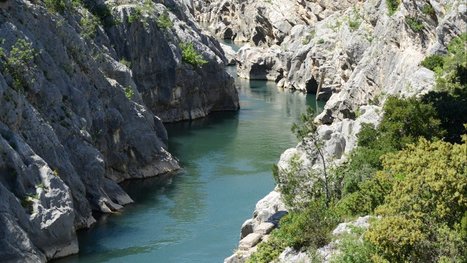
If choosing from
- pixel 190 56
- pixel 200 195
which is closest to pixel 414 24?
pixel 200 195

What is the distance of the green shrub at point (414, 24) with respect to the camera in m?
71.9

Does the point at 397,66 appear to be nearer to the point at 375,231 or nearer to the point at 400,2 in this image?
the point at 400,2

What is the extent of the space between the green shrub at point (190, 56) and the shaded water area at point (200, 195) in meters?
6.54

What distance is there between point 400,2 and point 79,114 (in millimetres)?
32175

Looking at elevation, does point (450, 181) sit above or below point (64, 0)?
below

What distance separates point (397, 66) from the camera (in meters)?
75.2

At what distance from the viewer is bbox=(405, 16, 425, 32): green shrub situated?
71.9 m

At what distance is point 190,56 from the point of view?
98.8 meters

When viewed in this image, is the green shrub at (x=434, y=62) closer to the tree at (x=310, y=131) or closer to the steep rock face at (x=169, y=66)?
the tree at (x=310, y=131)

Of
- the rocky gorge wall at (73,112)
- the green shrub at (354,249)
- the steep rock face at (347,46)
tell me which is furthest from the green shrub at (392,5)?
the green shrub at (354,249)

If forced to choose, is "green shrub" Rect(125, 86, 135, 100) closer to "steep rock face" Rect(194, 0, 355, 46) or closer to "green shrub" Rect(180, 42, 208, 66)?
"green shrub" Rect(180, 42, 208, 66)

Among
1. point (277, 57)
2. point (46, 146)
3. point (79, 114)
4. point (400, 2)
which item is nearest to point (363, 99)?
point (400, 2)

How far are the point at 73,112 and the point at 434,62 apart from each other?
25913 millimetres

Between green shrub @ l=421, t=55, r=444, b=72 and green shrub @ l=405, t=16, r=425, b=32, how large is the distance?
9936 mm
